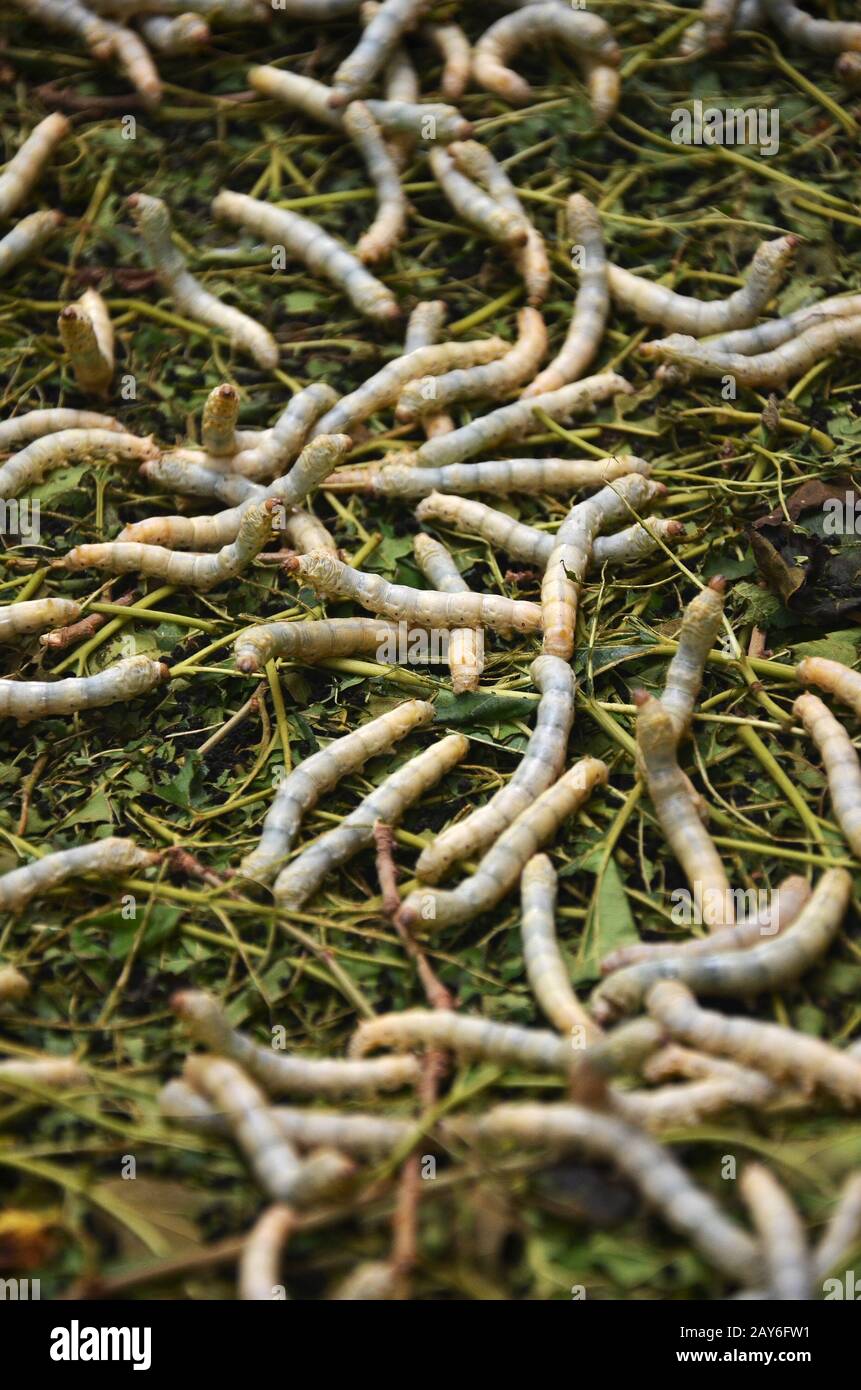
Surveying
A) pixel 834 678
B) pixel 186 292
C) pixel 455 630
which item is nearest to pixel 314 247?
pixel 186 292

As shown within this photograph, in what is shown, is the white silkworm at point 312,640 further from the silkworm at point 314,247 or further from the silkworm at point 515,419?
the silkworm at point 314,247

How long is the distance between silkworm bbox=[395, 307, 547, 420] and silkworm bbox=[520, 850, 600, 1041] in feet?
6.84

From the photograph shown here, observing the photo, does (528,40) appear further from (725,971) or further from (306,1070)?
(306,1070)

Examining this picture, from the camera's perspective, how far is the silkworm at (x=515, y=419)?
5.34 meters

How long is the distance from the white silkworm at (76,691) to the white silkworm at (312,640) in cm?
35

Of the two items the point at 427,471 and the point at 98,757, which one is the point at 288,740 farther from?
Answer: the point at 427,471

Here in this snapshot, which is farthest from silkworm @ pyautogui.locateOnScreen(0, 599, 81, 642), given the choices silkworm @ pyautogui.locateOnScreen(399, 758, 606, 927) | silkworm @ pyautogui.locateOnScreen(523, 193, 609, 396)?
silkworm @ pyautogui.locateOnScreen(523, 193, 609, 396)

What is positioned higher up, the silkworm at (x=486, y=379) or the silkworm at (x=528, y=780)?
the silkworm at (x=486, y=379)

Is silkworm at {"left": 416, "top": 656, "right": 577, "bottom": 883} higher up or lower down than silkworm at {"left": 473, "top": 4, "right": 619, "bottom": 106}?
lower down

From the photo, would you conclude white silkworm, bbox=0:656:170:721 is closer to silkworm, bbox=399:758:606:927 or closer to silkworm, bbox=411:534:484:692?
silkworm, bbox=411:534:484:692

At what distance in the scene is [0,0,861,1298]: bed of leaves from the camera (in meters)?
3.45

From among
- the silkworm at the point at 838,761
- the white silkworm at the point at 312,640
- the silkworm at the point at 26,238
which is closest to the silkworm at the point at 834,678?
the silkworm at the point at 838,761

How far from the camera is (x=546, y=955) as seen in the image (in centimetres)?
400

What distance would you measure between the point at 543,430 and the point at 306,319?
4.17 feet
